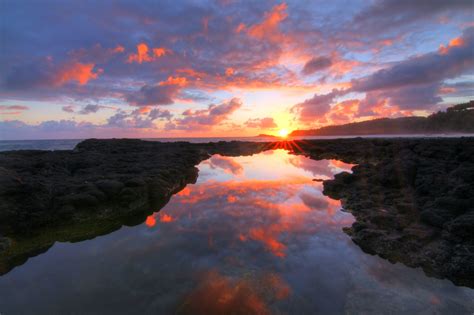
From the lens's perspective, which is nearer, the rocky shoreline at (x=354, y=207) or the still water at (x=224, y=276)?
the still water at (x=224, y=276)

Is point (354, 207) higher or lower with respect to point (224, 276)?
higher

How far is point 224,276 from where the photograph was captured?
705 cm

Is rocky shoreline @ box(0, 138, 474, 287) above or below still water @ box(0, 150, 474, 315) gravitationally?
above

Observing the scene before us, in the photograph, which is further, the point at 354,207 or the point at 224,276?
the point at 354,207

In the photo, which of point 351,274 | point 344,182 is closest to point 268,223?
point 351,274

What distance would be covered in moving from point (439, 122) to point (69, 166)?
279 ft

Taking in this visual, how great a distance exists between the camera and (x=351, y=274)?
283 inches

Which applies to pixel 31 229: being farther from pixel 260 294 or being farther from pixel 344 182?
pixel 344 182

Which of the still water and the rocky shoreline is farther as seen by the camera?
the rocky shoreline

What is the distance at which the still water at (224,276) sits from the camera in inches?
231

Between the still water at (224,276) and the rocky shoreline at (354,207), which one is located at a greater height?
the rocky shoreline at (354,207)

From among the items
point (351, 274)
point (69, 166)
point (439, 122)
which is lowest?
point (351, 274)

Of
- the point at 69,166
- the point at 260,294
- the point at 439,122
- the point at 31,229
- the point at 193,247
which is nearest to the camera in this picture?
the point at 260,294

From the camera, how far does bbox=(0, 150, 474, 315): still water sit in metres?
5.86
